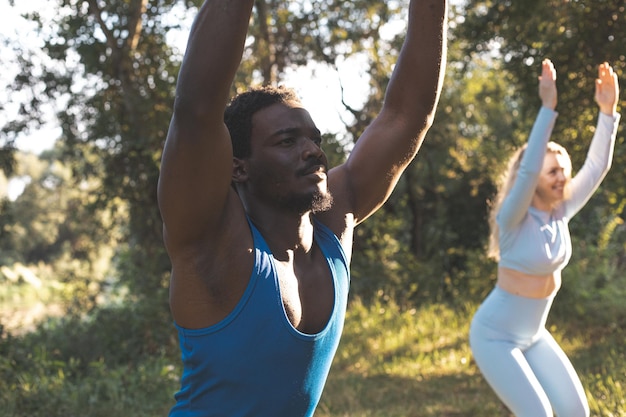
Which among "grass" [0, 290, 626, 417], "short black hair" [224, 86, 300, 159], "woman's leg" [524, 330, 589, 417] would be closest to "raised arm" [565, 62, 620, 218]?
"woman's leg" [524, 330, 589, 417]

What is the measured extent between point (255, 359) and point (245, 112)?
0.70 meters

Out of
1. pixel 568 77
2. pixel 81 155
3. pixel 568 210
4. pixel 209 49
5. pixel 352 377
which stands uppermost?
pixel 81 155

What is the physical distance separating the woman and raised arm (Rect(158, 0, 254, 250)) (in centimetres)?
248

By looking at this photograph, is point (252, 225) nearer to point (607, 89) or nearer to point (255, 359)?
point (255, 359)

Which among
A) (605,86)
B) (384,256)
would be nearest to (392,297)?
(384,256)

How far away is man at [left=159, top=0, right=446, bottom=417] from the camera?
171 centimetres

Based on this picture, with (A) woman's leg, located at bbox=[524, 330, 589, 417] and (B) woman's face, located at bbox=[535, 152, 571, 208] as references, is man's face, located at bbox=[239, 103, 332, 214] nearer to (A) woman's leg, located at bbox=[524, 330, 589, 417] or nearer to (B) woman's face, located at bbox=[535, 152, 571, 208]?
(A) woman's leg, located at bbox=[524, 330, 589, 417]

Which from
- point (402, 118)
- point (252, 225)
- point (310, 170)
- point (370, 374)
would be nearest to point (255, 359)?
point (252, 225)

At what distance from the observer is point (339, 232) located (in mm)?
2326

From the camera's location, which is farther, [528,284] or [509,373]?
[528,284]

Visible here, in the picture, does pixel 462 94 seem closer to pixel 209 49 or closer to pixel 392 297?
pixel 392 297

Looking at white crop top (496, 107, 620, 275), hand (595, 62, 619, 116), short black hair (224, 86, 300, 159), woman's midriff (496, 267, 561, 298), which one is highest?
hand (595, 62, 619, 116)

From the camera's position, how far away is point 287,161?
2.04m

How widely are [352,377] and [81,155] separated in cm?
455
